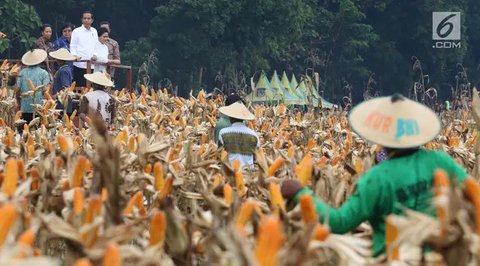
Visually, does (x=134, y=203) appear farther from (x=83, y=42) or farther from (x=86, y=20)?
(x=83, y=42)

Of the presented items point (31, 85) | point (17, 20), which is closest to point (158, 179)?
point (31, 85)

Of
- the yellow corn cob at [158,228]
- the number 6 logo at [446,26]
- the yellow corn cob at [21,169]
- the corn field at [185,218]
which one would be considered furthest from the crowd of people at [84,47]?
the number 6 logo at [446,26]

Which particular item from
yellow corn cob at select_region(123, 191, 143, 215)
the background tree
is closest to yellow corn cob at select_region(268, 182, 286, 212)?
yellow corn cob at select_region(123, 191, 143, 215)

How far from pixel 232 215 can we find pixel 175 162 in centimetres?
256

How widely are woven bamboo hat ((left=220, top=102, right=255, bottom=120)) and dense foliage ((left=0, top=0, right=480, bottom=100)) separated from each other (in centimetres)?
2516

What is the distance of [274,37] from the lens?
47.3m

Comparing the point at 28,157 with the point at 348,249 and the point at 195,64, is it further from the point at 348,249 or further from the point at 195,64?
the point at 195,64

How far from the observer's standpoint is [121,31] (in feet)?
159

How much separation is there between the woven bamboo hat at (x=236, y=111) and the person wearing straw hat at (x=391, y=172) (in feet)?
18.8

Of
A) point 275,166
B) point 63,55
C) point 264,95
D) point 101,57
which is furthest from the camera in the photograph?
point 264,95

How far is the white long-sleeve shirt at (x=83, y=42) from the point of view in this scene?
734 inches

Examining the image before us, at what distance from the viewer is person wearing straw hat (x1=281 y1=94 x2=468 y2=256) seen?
536cm

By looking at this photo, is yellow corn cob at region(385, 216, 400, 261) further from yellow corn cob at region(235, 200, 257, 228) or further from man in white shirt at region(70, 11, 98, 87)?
man in white shirt at region(70, 11, 98, 87)

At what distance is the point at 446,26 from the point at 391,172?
5099cm
